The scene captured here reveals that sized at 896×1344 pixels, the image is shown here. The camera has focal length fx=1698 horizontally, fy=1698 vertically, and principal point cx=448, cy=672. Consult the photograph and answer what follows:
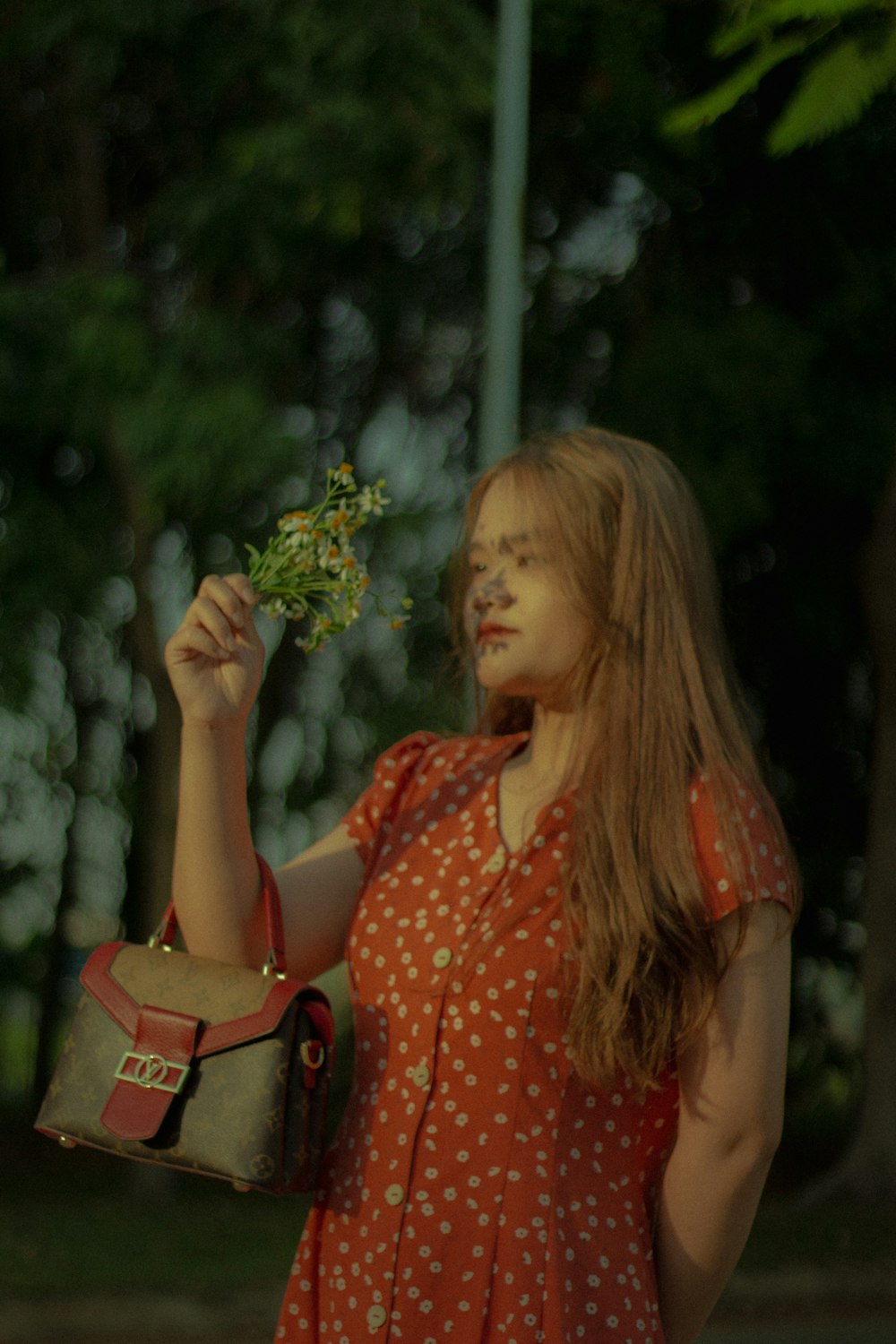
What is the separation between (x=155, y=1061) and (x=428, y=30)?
21.8ft

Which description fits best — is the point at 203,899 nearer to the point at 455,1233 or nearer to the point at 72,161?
the point at 455,1233

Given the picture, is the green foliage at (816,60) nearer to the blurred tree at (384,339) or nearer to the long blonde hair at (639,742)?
the long blonde hair at (639,742)

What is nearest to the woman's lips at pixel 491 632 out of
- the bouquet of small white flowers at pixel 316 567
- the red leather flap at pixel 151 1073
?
the bouquet of small white flowers at pixel 316 567

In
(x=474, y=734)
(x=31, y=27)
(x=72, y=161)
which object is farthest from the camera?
(x=72, y=161)

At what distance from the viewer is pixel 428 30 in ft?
25.5

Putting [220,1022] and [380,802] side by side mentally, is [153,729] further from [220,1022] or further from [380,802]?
[220,1022]

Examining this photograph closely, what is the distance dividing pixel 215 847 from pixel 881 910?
8554mm

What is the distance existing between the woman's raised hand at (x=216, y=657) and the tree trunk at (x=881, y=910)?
813cm

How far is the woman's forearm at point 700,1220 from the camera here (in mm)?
2033

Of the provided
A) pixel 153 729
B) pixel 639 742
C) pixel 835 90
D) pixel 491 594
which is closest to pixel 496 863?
pixel 639 742

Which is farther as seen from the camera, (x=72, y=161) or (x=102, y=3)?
(x=72, y=161)

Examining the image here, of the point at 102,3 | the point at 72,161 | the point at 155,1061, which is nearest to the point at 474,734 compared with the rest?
the point at 155,1061

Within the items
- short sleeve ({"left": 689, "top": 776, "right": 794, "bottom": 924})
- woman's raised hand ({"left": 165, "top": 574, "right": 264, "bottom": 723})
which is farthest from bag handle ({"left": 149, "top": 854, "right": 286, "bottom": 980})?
short sleeve ({"left": 689, "top": 776, "right": 794, "bottom": 924})

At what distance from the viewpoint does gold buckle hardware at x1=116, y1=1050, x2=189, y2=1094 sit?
2.06 metres
